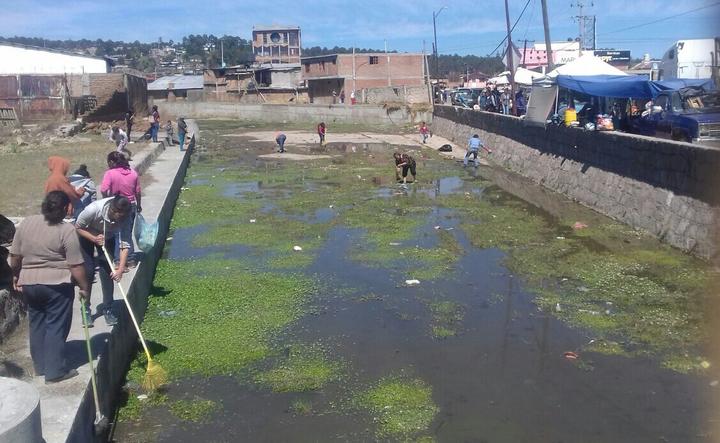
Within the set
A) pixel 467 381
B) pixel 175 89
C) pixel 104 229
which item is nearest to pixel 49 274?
pixel 104 229

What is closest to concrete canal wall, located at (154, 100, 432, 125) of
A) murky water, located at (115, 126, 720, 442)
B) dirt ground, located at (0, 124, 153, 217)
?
dirt ground, located at (0, 124, 153, 217)

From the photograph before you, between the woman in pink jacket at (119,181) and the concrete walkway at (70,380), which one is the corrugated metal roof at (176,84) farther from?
the concrete walkway at (70,380)

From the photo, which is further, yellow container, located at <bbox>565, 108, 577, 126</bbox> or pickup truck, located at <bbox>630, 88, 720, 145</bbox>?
yellow container, located at <bbox>565, 108, 577, 126</bbox>

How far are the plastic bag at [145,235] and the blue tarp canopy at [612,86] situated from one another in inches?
548

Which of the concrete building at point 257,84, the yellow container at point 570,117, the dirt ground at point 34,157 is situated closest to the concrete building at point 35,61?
the dirt ground at point 34,157

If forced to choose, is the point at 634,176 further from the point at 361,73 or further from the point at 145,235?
the point at 361,73

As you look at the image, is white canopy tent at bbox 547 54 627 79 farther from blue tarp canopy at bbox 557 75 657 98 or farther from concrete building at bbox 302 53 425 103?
concrete building at bbox 302 53 425 103

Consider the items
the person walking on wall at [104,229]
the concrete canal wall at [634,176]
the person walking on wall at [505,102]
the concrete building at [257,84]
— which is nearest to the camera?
the person walking on wall at [104,229]

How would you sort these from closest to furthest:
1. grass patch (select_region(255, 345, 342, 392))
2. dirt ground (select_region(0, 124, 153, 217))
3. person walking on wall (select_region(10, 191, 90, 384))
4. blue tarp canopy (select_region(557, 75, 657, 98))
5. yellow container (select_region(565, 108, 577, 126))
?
person walking on wall (select_region(10, 191, 90, 384)) → grass patch (select_region(255, 345, 342, 392)) → dirt ground (select_region(0, 124, 153, 217)) → blue tarp canopy (select_region(557, 75, 657, 98)) → yellow container (select_region(565, 108, 577, 126))

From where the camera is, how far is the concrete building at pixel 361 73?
207ft

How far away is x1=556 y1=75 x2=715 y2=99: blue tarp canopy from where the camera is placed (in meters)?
18.1

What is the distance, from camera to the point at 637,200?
14.7 metres

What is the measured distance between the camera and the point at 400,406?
6.61m

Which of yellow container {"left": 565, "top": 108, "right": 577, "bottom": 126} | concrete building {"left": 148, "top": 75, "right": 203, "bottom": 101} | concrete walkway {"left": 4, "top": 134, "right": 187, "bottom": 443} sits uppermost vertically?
concrete building {"left": 148, "top": 75, "right": 203, "bottom": 101}
